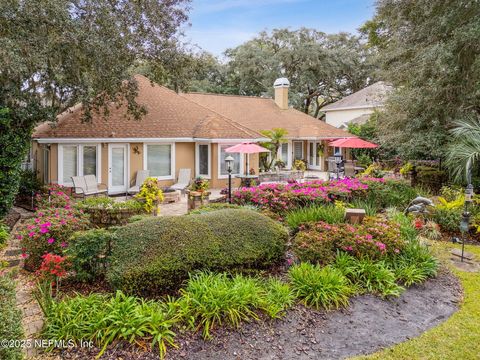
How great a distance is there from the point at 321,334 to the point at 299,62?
34240 mm

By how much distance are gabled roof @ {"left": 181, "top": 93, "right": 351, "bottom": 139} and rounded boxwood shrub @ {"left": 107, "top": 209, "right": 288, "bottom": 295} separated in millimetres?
19592

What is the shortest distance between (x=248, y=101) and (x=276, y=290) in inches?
987

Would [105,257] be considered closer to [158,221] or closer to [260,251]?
[158,221]

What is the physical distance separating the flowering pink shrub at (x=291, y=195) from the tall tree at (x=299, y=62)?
25485mm

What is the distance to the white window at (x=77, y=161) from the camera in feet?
52.9

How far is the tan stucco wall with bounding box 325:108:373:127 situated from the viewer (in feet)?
111

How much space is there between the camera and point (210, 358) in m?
4.80

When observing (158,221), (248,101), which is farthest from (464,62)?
(248,101)

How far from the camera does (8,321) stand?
12.5ft

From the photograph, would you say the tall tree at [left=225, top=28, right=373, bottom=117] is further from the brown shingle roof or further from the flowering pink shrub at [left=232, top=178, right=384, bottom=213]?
the flowering pink shrub at [left=232, top=178, right=384, bottom=213]

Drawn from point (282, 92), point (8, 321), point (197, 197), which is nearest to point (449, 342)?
point (8, 321)

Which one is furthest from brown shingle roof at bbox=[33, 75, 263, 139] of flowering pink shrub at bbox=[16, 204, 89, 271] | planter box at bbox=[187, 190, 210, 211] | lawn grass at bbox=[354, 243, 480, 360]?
lawn grass at bbox=[354, 243, 480, 360]

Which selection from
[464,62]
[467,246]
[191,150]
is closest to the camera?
[467,246]

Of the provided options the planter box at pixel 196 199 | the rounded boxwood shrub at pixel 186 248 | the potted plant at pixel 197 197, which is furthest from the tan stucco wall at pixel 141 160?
the rounded boxwood shrub at pixel 186 248
